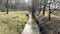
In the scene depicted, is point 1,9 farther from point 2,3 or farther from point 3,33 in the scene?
point 3,33

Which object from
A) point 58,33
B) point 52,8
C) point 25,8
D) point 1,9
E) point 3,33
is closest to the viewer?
point 3,33

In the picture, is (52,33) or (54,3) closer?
(52,33)

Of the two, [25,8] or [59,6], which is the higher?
[59,6]

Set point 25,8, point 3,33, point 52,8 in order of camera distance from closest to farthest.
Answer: point 3,33 < point 52,8 < point 25,8

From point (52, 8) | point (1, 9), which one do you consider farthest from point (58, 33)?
point (1, 9)

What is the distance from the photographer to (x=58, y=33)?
66.8 ft

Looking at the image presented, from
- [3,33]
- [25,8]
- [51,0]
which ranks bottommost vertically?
[25,8]

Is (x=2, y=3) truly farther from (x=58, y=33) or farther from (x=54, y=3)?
(x=58, y=33)

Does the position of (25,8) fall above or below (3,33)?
below

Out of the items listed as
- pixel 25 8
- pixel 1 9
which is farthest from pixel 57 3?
pixel 25 8

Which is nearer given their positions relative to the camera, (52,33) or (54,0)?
(52,33)

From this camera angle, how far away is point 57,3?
32.5 metres

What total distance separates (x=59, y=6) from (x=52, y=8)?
281cm

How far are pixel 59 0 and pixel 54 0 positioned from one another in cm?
173
